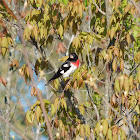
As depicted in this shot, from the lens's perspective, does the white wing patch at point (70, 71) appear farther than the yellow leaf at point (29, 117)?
Yes

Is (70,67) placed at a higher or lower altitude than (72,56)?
lower

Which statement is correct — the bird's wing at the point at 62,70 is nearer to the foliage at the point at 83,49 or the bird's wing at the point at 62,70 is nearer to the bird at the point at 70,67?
the bird at the point at 70,67

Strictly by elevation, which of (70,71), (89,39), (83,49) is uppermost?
(89,39)

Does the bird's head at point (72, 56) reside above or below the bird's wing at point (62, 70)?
above

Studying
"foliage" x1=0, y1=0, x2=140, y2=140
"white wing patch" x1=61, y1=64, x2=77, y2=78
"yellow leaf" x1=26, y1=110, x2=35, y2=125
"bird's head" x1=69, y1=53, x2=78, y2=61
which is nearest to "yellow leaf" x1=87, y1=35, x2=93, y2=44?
"foliage" x1=0, y1=0, x2=140, y2=140

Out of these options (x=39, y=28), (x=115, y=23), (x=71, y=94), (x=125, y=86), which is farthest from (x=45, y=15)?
(x=125, y=86)

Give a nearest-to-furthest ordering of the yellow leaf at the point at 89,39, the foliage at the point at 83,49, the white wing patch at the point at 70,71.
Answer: the foliage at the point at 83,49 → the yellow leaf at the point at 89,39 → the white wing patch at the point at 70,71

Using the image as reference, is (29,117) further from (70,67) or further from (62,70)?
(70,67)

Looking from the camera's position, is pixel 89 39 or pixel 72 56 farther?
pixel 72 56

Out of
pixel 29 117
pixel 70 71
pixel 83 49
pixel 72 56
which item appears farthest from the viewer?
pixel 70 71

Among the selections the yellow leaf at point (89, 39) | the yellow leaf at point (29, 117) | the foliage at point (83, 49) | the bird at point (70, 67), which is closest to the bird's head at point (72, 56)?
the bird at point (70, 67)

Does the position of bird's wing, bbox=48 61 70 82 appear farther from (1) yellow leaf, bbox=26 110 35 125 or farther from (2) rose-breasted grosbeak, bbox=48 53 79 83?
(1) yellow leaf, bbox=26 110 35 125

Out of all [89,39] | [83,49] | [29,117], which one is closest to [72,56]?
[83,49]

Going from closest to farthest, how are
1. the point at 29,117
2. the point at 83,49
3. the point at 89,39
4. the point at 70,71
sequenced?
the point at 29,117, the point at 89,39, the point at 83,49, the point at 70,71
